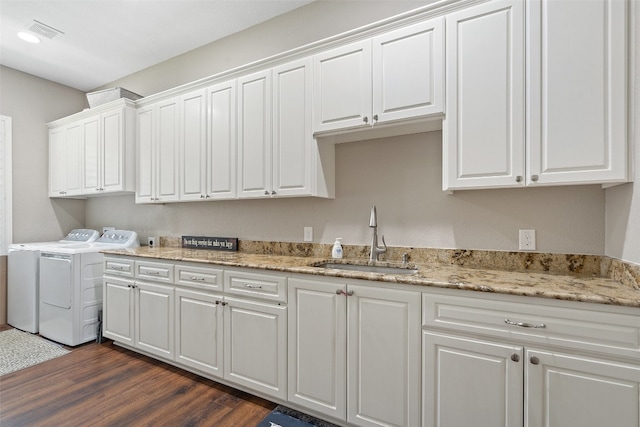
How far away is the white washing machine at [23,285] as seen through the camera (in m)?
3.34

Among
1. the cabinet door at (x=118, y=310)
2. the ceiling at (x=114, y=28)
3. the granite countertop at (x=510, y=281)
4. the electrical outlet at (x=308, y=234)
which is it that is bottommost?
the cabinet door at (x=118, y=310)

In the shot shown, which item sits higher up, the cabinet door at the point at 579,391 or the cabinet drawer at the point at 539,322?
the cabinet drawer at the point at 539,322

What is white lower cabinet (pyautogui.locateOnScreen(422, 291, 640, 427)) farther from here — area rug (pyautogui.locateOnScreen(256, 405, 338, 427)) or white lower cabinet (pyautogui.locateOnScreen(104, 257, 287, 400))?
white lower cabinet (pyautogui.locateOnScreen(104, 257, 287, 400))

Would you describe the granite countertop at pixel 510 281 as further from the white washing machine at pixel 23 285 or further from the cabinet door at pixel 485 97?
the white washing machine at pixel 23 285

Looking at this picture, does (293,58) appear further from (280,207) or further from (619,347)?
(619,347)

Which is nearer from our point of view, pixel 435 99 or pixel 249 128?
pixel 435 99

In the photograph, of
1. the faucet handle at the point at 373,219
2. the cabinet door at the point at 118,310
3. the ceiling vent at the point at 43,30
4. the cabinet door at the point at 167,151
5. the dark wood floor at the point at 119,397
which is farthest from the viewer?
the cabinet door at the point at 167,151

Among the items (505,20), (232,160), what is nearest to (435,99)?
(505,20)

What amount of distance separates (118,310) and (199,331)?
1035mm

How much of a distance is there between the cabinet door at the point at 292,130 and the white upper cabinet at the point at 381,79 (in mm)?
97

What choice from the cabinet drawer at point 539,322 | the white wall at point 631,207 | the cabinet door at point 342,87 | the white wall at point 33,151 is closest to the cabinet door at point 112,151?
the white wall at point 33,151

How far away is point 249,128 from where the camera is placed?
254 cm

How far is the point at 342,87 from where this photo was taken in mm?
2111

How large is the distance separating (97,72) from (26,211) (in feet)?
6.11
